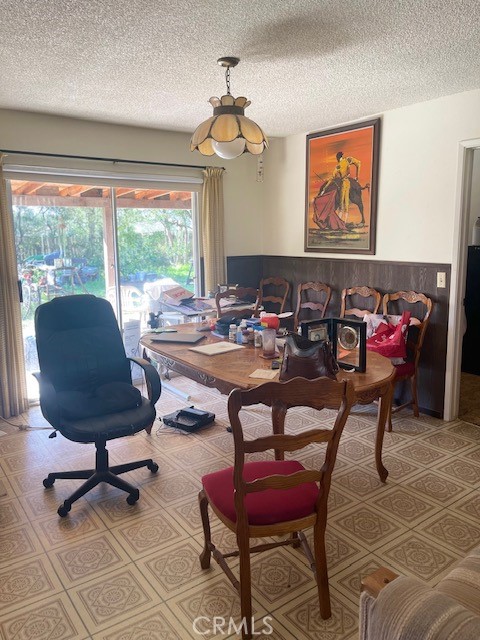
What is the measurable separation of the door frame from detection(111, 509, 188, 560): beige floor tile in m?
2.41

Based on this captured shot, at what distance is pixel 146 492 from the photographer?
2916mm

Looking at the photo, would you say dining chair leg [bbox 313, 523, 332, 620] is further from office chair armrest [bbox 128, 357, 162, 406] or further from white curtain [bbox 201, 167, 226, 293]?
white curtain [bbox 201, 167, 226, 293]

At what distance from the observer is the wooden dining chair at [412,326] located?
381cm

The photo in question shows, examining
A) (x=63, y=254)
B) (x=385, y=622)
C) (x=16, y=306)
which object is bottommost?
(x=385, y=622)

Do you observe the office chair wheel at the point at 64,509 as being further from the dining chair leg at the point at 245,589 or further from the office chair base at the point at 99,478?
the dining chair leg at the point at 245,589

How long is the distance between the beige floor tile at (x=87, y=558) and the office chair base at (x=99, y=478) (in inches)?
10.4

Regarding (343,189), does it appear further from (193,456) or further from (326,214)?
(193,456)

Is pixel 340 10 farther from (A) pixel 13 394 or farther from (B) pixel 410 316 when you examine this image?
(A) pixel 13 394

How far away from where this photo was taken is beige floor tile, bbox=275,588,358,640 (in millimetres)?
1872

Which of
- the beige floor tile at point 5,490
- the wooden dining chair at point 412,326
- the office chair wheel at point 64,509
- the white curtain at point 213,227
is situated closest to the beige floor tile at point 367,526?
the wooden dining chair at point 412,326

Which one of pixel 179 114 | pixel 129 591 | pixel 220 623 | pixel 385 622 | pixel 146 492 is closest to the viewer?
pixel 385 622

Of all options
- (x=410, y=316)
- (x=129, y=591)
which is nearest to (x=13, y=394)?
(x=129, y=591)

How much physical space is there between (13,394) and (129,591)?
2.49 metres

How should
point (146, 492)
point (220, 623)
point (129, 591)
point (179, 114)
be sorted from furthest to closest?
1. point (179, 114)
2. point (146, 492)
3. point (129, 591)
4. point (220, 623)
